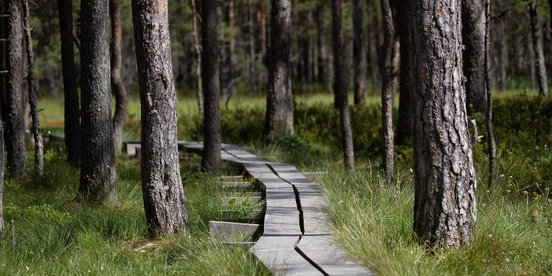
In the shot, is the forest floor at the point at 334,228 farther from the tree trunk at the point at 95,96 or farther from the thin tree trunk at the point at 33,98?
the tree trunk at the point at 95,96

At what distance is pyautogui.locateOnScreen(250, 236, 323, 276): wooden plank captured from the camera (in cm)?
579

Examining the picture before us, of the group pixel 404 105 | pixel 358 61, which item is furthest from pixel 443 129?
pixel 358 61

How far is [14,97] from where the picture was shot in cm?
1309

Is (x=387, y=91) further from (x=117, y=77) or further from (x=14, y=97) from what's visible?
(x=117, y=77)

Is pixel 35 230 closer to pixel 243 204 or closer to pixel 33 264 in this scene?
pixel 33 264

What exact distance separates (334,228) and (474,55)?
7382mm

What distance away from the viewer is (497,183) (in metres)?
9.17

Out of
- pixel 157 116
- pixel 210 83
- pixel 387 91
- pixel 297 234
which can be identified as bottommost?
pixel 297 234

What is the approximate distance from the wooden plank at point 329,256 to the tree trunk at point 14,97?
297 inches

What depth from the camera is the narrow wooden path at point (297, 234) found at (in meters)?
5.90

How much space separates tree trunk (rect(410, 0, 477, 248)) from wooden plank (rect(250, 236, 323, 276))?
1.25 meters

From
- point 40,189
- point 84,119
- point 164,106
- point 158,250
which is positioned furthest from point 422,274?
point 40,189

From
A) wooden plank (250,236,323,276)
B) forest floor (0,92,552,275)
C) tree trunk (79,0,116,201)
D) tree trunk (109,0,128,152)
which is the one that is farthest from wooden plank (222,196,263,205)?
tree trunk (109,0,128,152)

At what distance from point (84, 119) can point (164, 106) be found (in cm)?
306
